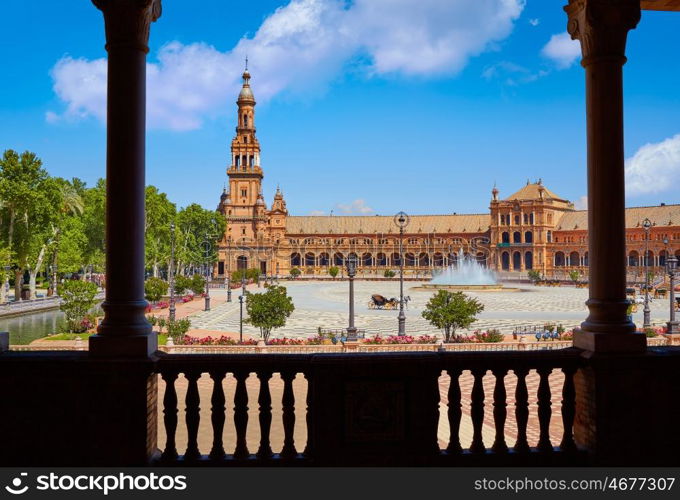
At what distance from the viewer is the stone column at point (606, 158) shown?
5.45m

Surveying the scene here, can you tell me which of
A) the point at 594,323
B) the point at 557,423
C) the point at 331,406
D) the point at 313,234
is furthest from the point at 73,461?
the point at 313,234

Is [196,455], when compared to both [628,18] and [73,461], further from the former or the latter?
[628,18]

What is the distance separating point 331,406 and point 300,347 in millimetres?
15333

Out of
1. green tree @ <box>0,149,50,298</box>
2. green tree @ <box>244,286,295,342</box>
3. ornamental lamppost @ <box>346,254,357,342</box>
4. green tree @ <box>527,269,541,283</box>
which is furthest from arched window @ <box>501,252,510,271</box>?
green tree @ <box>244,286,295,342</box>

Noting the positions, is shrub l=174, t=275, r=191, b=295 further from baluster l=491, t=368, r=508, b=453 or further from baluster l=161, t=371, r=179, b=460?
Result: baluster l=491, t=368, r=508, b=453

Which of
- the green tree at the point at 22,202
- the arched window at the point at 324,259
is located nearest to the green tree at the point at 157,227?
the green tree at the point at 22,202

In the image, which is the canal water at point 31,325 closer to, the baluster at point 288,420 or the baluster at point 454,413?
the baluster at point 288,420

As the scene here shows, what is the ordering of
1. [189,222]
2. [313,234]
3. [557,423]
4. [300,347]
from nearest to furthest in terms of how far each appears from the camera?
[557,423] < [300,347] < [189,222] < [313,234]

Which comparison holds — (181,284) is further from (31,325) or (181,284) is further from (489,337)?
(489,337)

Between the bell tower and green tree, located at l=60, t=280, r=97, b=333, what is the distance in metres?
74.4

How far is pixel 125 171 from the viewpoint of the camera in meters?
5.24

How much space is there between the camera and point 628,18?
5.55 meters

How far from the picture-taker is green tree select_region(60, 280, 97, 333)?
27.5 meters

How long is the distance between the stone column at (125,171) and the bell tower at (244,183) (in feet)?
324
